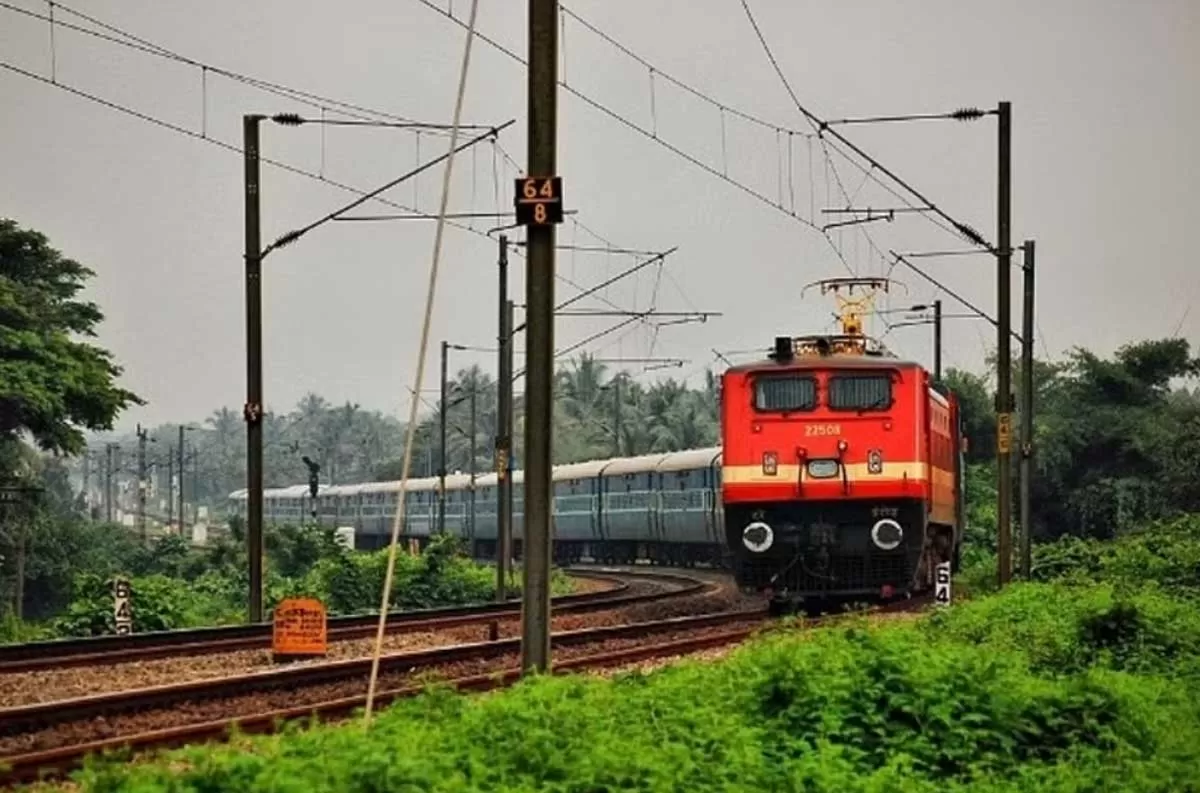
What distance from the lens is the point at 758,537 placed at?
1033 inches

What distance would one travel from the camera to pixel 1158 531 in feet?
136

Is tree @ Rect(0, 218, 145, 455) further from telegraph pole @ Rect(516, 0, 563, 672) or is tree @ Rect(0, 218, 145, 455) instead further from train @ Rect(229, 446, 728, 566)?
telegraph pole @ Rect(516, 0, 563, 672)

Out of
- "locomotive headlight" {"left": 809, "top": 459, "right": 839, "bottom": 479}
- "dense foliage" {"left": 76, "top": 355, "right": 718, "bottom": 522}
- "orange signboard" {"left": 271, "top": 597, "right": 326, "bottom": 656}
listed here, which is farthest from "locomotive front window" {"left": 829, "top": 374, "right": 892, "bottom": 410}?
"dense foliage" {"left": 76, "top": 355, "right": 718, "bottom": 522}

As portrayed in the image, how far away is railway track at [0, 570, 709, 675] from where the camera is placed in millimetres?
19828

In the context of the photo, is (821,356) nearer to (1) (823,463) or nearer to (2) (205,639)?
(1) (823,463)

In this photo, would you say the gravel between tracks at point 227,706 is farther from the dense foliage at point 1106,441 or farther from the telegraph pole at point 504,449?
the dense foliage at point 1106,441

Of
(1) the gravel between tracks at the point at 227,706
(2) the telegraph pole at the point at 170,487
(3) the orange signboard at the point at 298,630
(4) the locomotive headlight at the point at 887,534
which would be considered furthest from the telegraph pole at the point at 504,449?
(2) the telegraph pole at the point at 170,487

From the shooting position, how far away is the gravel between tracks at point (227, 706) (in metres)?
13.2

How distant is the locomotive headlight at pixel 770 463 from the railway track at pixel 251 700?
133 inches

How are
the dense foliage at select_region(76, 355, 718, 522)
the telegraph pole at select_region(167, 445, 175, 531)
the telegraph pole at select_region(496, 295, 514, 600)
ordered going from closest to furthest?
1. the telegraph pole at select_region(496, 295, 514, 600)
2. the telegraph pole at select_region(167, 445, 175, 531)
3. the dense foliage at select_region(76, 355, 718, 522)

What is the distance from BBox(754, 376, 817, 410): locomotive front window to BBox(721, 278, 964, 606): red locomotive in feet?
0.05

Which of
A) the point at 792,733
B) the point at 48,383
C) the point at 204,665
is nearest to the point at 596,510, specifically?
the point at 48,383

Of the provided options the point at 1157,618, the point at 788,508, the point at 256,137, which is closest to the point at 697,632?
the point at 788,508

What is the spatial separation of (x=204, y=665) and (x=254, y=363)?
7868 mm
